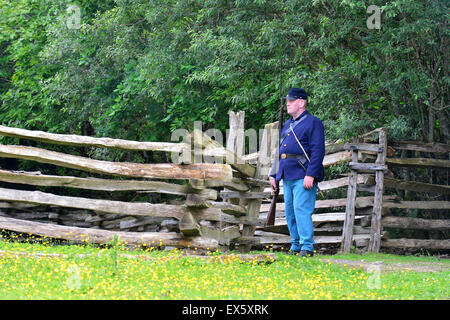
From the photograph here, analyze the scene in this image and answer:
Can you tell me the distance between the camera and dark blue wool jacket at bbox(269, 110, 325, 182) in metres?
7.76

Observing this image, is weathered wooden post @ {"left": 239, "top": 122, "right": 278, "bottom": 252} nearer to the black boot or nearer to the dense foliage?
the dense foliage

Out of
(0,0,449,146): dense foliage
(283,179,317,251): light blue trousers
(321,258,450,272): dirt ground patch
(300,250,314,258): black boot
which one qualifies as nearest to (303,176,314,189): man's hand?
(283,179,317,251): light blue trousers

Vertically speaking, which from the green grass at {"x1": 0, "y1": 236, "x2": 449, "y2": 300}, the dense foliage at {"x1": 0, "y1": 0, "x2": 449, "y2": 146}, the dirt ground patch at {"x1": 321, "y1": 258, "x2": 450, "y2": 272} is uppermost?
the dense foliage at {"x1": 0, "y1": 0, "x2": 449, "y2": 146}

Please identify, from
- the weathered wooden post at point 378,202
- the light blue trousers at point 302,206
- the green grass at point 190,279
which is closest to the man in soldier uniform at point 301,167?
the light blue trousers at point 302,206

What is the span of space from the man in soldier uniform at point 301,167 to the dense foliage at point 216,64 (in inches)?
96.4

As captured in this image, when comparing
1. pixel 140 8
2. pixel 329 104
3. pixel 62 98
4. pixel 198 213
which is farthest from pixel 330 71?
pixel 62 98

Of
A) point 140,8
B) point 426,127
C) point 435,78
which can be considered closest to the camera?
point 435,78

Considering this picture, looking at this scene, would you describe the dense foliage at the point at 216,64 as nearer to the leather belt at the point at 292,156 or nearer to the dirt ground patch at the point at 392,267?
the leather belt at the point at 292,156

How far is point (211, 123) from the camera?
594 inches

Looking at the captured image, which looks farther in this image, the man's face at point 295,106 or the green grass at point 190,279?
the man's face at point 295,106

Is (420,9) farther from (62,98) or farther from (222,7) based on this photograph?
(62,98)

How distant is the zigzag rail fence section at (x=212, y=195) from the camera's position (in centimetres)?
854

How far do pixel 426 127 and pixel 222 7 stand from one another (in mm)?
4954

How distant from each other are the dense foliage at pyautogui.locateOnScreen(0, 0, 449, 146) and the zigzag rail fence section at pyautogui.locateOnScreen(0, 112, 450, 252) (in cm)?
97
